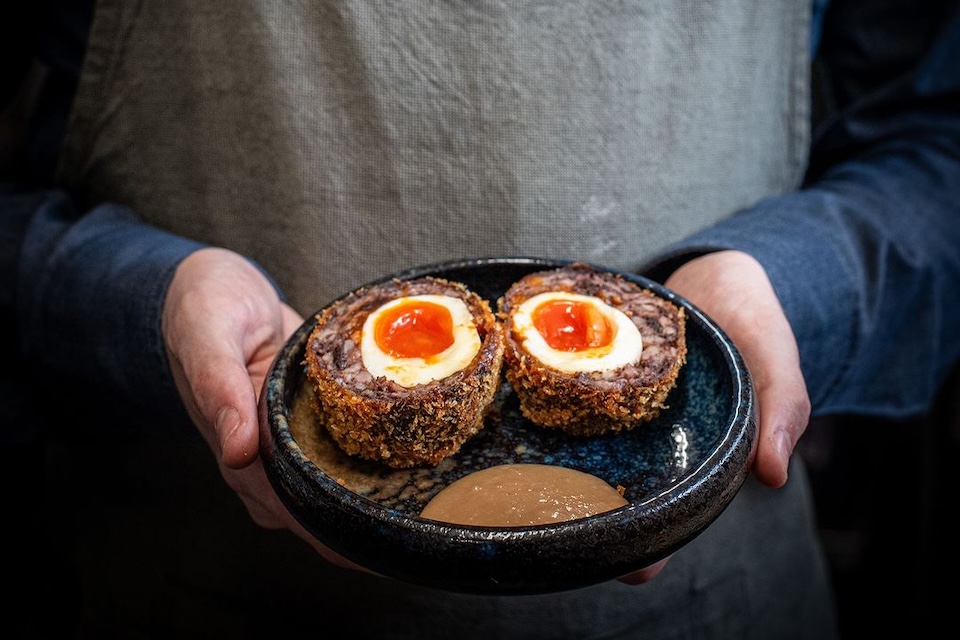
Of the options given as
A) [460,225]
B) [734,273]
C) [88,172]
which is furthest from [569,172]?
[88,172]

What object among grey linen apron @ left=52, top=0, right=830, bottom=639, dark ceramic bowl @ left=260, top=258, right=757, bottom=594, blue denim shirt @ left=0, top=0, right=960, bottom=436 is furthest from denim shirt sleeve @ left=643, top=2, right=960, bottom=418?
dark ceramic bowl @ left=260, top=258, right=757, bottom=594

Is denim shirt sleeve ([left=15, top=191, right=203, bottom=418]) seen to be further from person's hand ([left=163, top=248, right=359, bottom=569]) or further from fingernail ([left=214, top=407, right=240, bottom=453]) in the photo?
fingernail ([left=214, top=407, right=240, bottom=453])

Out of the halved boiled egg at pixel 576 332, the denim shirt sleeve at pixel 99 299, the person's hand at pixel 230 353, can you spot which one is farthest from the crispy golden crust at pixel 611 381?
the denim shirt sleeve at pixel 99 299

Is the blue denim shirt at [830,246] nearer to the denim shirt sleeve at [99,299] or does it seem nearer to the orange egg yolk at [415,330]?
the denim shirt sleeve at [99,299]

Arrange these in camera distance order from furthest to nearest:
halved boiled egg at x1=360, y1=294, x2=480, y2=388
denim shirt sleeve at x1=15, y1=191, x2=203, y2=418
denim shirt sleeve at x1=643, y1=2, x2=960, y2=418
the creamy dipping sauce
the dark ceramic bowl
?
denim shirt sleeve at x1=643, y1=2, x2=960, y2=418 < denim shirt sleeve at x1=15, y1=191, x2=203, y2=418 < halved boiled egg at x1=360, y1=294, x2=480, y2=388 < the creamy dipping sauce < the dark ceramic bowl

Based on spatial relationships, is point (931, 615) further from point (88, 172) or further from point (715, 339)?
point (88, 172)

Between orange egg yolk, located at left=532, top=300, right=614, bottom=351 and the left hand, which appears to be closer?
the left hand

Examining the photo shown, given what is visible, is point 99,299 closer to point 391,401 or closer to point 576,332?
point 391,401
